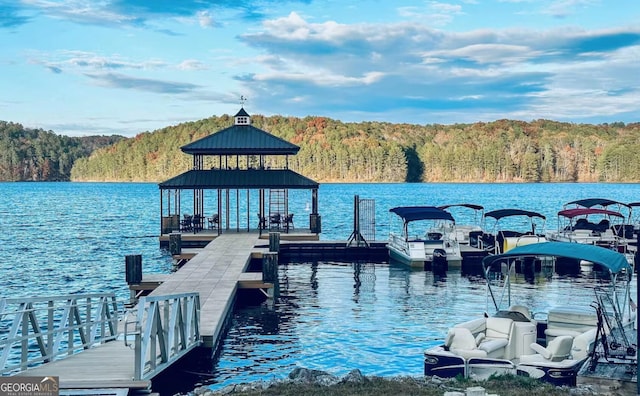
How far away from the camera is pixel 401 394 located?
12.1 m

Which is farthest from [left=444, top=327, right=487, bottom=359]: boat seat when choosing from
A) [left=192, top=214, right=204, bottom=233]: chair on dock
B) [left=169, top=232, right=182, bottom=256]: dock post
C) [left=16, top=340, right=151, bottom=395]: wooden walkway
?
[left=192, top=214, right=204, bottom=233]: chair on dock

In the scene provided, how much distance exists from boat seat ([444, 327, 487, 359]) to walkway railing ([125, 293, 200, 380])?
5357 mm

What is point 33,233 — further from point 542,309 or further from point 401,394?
point 401,394

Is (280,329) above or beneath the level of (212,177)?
beneath

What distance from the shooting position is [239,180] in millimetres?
41406

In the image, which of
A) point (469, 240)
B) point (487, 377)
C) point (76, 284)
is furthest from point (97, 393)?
point (469, 240)

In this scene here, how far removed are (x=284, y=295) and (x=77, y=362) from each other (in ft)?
51.0

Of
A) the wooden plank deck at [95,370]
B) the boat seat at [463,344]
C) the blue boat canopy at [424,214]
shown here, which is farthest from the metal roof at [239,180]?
the wooden plank deck at [95,370]

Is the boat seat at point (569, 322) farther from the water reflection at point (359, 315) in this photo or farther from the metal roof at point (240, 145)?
the metal roof at point (240, 145)

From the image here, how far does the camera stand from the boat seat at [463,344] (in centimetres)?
1482

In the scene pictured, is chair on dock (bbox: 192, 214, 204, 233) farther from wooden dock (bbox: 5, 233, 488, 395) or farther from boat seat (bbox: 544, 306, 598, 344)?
boat seat (bbox: 544, 306, 598, 344)

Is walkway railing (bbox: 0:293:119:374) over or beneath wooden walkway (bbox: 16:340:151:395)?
over

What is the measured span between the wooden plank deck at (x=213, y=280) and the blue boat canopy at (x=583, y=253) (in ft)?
24.4

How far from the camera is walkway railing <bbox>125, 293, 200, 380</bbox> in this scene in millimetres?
12023
